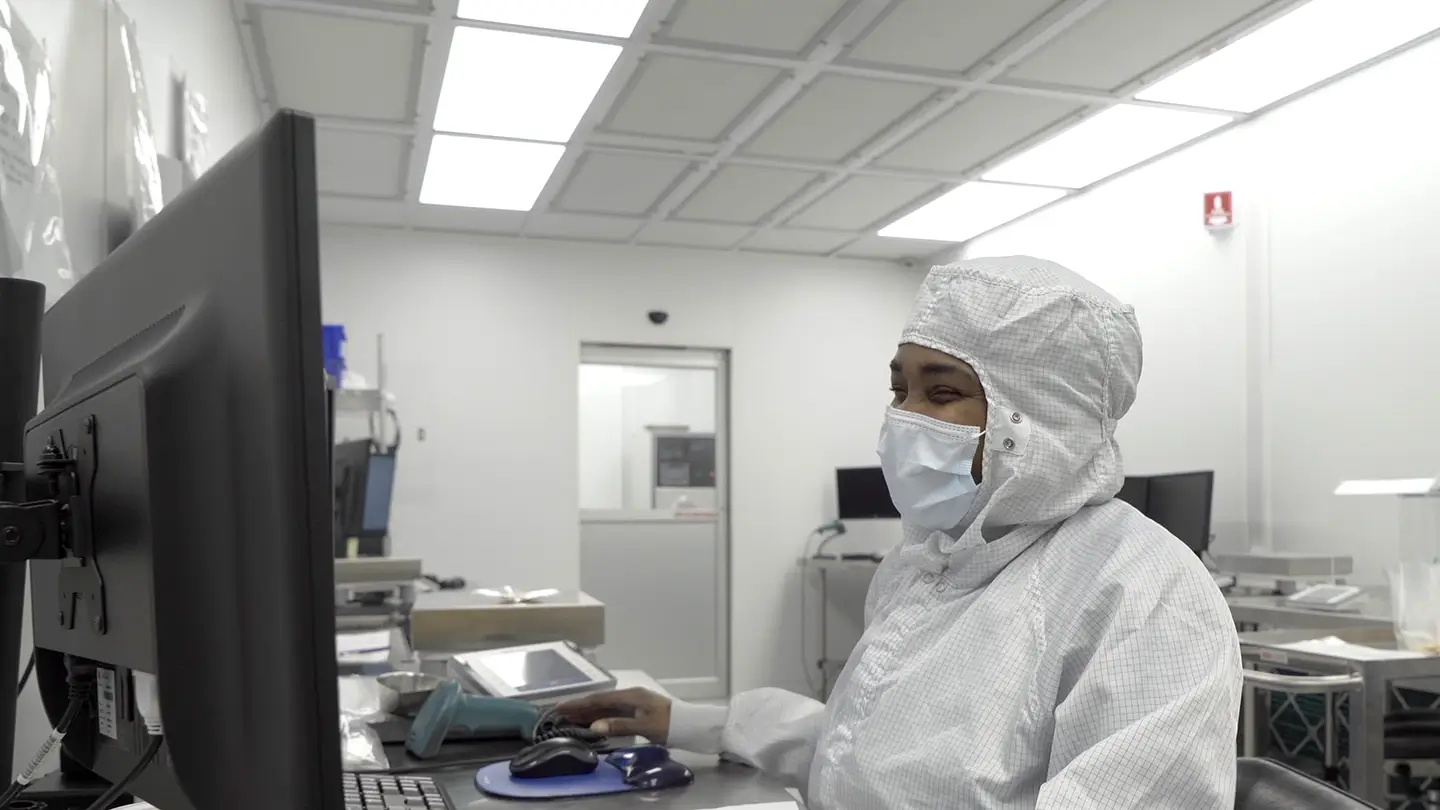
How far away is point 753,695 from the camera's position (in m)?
1.42

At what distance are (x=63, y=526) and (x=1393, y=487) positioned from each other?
3499 millimetres

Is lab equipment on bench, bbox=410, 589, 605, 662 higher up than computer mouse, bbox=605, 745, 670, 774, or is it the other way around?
computer mouse, bbox=605, 745, 670, 774

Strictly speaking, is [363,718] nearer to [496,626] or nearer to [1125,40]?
[496,626]

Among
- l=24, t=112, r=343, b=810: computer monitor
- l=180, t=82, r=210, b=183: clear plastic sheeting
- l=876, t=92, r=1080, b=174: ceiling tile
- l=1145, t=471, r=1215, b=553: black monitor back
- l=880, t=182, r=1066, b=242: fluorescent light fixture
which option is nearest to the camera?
l=24, t=112, r=343, b=810: computer monitor

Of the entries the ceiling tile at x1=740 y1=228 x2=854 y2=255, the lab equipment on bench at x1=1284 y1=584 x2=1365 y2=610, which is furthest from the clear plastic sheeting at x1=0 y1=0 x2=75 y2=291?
the ceiling tile at x1=740 y1=228 x2=854 y2=255

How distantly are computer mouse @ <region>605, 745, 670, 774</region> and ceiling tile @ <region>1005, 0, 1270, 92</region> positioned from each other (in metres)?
2.72

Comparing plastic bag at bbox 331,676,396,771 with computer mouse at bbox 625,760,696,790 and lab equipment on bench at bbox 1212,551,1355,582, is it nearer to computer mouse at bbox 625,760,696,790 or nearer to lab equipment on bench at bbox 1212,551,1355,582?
computer mouse at bbox 625,760,696,790

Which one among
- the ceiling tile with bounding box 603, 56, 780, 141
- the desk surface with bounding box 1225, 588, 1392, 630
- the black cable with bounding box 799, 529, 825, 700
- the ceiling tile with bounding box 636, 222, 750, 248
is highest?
the ceiling tile with bounding box 603, 56, 780, 141

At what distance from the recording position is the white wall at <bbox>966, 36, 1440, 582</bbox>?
3.59 meters

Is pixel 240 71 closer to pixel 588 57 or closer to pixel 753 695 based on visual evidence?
pixel 588 57

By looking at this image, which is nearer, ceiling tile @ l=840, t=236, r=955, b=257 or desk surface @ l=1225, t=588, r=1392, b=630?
desk surface @ l=1225, t=588, r=1392, b=630

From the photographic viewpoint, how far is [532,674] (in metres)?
1.68

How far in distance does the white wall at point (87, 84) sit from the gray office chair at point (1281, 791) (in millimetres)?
1211

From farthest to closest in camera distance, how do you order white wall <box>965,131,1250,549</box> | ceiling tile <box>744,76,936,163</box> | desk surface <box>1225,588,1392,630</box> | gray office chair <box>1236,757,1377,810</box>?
white wall <box>965,131,1250,549</box> → ceiling tile <box>744,76,936,163</box> → desk surface <box>1225,588,1392,630</box> → gray office chair <box>1236,757,1377,810</box>
